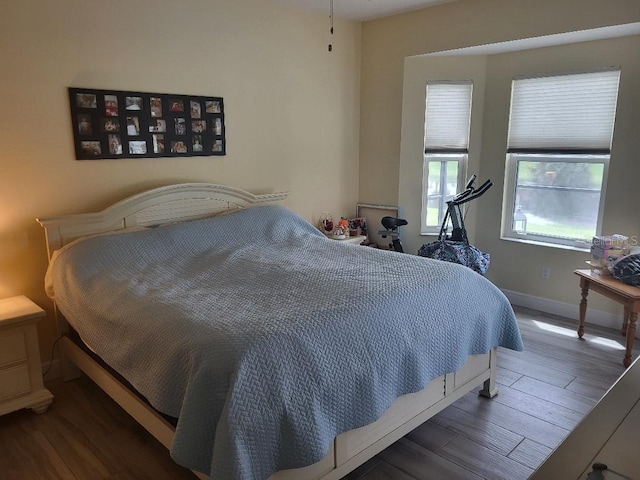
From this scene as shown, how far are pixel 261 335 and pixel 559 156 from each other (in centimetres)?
324

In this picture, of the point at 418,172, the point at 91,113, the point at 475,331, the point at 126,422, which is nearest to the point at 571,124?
the point at 418,172

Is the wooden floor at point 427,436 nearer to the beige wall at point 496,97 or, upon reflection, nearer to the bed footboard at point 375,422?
the bed footboard at point 375,422

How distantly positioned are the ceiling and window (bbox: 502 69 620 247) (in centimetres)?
107

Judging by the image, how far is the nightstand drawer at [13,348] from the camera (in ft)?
8.40

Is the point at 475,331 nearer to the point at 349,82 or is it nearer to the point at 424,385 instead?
the point at 424,385

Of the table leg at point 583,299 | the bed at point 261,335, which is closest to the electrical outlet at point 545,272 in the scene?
the table leg at point 583,299

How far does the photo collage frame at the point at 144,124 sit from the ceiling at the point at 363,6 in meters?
1.11

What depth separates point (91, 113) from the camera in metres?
3.08

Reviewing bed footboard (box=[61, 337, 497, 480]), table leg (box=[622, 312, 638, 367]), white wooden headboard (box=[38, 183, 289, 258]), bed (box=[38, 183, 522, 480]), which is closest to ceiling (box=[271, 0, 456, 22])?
white wooden headboard (box=[38, 183, 289, 258])

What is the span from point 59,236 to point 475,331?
2.45 m

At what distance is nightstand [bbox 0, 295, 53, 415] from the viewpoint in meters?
2.57

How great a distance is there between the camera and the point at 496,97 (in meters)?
4.24

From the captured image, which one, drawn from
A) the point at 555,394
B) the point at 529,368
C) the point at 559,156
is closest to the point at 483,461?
the point at 555,394

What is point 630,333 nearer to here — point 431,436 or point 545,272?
point 545,272
